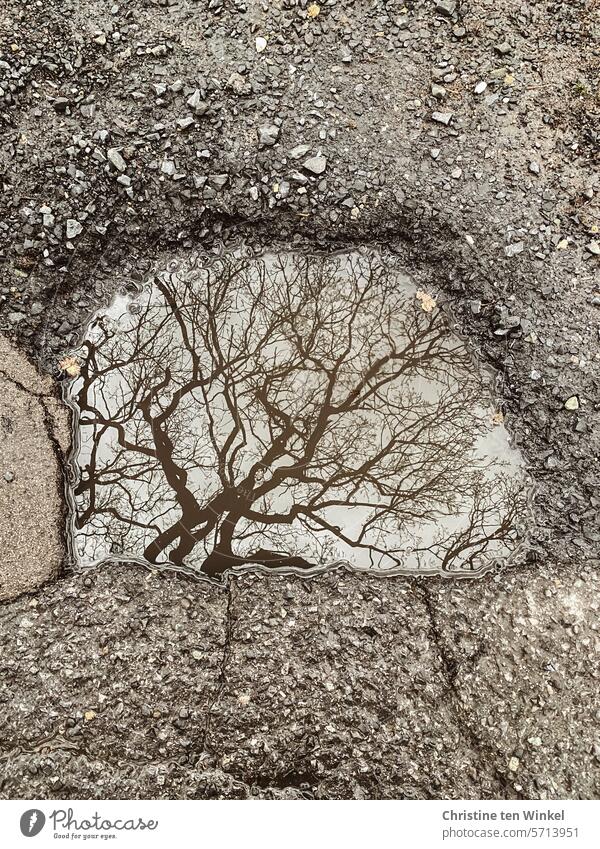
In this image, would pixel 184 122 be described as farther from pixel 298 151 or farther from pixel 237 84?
pixel 298 151

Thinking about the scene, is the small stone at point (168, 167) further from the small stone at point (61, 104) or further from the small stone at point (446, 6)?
the small stone at point (446, 6)

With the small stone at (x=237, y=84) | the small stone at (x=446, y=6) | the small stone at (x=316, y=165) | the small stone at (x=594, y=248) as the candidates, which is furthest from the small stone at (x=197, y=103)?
the small stone at (x=594, y=248)

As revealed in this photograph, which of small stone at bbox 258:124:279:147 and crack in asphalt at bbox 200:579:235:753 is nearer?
crack in asphalt at bbox 200:579:235:753

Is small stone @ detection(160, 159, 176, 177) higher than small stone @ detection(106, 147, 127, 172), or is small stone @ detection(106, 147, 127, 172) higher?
small stone @ detection(106, 147, 127, 172)

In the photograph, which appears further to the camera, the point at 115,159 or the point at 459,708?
the point at 115,159

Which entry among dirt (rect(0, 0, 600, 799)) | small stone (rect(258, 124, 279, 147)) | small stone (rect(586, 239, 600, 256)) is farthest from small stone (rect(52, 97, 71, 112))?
small stone (rect(586, 239, 600, 256))

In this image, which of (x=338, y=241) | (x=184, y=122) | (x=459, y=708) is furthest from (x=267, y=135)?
(x=459, y=708)

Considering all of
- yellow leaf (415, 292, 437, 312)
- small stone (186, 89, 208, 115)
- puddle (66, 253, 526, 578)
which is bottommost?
puddle (66, 253, 526, 578)

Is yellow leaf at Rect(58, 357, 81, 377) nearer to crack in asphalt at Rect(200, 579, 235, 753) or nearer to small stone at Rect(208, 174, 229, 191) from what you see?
small stone at Rect(208, 174, 229, 191)

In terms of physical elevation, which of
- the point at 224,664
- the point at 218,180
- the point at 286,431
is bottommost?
the point at 224,664
